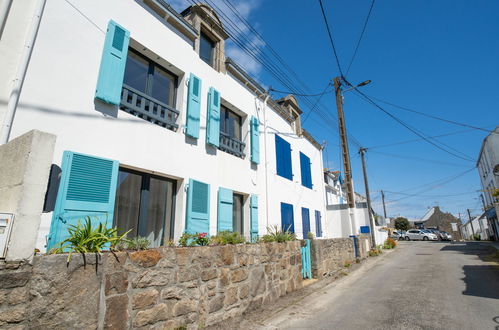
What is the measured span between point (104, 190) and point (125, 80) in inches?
105

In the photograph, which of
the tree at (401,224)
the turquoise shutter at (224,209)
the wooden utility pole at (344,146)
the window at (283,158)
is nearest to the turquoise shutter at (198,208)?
the turquoise shutter at (224,209)

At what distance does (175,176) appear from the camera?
20.1 ft

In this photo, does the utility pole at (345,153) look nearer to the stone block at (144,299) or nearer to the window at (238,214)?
the window at (238,214)

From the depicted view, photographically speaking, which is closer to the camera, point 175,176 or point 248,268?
point 248,268

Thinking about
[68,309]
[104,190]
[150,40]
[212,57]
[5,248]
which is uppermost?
[212,57]

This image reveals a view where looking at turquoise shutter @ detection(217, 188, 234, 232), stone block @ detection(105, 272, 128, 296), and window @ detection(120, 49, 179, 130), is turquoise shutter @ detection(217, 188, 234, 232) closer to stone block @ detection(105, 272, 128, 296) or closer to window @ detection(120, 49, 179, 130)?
window @ detection(120, 49, 179, 130)

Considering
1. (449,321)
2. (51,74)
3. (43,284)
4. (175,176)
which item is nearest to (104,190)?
(175,176)

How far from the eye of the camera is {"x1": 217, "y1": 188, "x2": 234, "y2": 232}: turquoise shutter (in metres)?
6.97

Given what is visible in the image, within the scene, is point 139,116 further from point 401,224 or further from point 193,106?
point 401,224

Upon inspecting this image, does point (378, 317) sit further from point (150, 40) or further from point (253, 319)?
point (150, 40)

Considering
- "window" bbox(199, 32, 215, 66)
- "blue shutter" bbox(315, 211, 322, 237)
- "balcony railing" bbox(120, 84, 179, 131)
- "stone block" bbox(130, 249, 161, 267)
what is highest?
"window" bbox(199, 32, 215, 66)

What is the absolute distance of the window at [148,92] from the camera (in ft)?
18.4

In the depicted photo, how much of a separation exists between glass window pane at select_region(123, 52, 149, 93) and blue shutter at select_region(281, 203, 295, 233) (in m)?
6.74

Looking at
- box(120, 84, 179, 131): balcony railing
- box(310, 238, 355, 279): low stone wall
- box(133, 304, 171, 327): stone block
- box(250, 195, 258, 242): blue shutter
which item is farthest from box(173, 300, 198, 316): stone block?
box(310, 238, 355, 279): low stone wall
